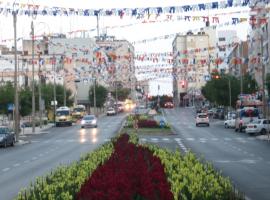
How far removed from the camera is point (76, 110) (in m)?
119

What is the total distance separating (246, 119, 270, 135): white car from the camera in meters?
61.0

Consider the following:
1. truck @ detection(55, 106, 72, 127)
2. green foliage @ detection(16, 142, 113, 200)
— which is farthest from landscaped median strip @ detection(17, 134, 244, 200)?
truck @ detection(55, 106, 72, 127)

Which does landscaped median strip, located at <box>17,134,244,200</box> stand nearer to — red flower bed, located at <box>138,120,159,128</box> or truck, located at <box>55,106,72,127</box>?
red flower bed, located at <box>138,120,159,128</box>

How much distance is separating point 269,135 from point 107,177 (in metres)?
46.8

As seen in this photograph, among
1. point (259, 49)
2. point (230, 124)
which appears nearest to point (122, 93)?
point (259, 49)

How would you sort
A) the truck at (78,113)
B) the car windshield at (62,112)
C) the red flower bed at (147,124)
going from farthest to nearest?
the truck at (78,113) → the car windshield at (62,112) → the red flower bed at (147,124)

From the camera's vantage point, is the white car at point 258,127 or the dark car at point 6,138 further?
the white car at point 258,127

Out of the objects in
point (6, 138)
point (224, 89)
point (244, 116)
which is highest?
point (224, 89)

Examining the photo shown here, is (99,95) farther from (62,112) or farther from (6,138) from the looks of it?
(6,138)

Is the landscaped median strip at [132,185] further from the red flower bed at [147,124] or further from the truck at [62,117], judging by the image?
the truck at [62,117]

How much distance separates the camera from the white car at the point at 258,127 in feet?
200

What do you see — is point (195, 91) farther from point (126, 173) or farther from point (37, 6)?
point (126, 173)

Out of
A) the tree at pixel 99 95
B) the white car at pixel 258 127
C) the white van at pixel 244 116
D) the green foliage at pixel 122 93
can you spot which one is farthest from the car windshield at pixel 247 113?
the green foliage at pixel 122 93

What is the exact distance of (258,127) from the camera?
6119cm
